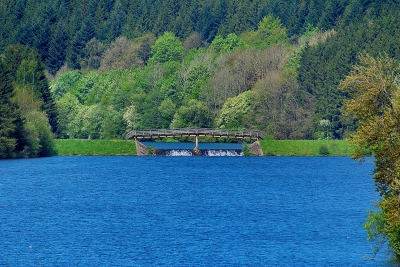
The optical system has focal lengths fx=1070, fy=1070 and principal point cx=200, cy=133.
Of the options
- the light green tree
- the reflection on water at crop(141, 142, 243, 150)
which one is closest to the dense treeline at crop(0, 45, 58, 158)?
the light green tree

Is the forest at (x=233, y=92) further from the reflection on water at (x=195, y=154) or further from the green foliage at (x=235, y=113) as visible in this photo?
the reflection on water at (x=195, y=154)

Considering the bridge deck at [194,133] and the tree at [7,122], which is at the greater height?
the tree at [7,122]

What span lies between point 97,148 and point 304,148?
24.2 metres

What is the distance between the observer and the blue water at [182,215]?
50500mm

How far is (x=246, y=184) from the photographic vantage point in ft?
288

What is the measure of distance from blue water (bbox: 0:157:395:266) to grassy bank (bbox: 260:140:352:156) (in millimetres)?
16506

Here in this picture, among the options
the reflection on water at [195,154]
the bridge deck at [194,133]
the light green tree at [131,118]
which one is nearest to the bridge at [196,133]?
the bridge deck at [194,133]

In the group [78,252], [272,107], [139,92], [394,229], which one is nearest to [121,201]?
[78,252]

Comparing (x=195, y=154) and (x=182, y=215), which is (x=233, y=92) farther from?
(x=182, y=215)

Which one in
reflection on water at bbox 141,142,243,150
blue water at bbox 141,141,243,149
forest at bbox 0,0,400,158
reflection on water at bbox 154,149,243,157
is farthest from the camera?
forest at bbox 0,0,400,158

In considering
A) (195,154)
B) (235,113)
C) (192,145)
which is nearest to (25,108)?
(195,154)

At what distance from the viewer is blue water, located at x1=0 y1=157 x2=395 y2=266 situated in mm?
50500

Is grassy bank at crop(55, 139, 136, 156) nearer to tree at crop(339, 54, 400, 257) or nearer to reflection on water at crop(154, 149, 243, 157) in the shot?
reflection on water at crop(154, 149, 243, 157)

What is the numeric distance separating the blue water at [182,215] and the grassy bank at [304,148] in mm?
16506
